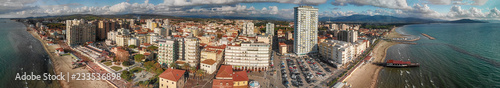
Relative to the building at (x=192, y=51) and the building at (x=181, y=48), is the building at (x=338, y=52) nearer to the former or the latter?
the building at (x=192, y=51)

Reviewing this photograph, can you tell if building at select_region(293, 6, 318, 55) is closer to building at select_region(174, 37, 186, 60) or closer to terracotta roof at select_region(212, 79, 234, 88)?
building at select_region(174, 37, 186, 60)

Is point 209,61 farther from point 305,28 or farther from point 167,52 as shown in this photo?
point 305,28

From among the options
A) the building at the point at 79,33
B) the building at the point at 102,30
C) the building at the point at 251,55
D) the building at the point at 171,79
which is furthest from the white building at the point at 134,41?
the building at the point at 171,79

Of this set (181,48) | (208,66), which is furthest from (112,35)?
(208,66)

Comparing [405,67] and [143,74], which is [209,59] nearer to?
[143,74]

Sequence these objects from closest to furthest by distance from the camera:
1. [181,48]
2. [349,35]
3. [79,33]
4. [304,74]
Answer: [304,74] → [181,48] → [79,33] → [349,35]

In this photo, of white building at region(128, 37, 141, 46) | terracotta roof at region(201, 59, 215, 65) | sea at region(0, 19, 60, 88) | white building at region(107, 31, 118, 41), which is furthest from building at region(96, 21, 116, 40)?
terracotta roof at region(201, 59, 215, 65)

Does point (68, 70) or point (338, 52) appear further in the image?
point (338, 52)
